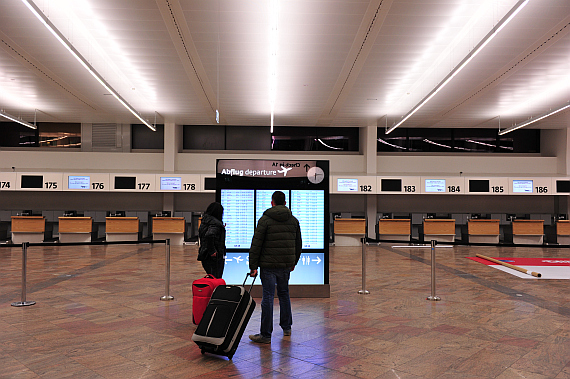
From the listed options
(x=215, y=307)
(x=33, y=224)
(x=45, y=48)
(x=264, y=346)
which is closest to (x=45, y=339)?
(x=215, y=307)

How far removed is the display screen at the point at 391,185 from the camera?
16384 millimetres

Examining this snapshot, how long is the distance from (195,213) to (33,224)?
5565mm

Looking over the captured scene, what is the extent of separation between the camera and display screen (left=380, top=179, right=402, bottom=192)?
1638 cm

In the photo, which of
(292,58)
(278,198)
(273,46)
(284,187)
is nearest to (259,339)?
(278,198)

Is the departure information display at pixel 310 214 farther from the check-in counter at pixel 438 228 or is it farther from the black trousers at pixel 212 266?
the check-in counter at pixel 438 228

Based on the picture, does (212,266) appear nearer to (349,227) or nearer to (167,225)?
(167,225)

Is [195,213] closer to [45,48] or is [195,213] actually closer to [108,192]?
[108,192]

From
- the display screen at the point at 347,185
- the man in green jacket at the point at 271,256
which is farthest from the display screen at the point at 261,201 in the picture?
the display screen at the point at 347,185

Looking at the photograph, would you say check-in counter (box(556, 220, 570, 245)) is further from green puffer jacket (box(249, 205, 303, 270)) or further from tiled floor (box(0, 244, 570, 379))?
green puffer jacket (box(249, 205, 303, 270))

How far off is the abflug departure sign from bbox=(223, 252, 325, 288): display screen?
1240 mm

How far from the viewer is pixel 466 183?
16.4 metres

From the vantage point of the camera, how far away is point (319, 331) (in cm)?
490

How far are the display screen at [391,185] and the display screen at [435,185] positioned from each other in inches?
42.3

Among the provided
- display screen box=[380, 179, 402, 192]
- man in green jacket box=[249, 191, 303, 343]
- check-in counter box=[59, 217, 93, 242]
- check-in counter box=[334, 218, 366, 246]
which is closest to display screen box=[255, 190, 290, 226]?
man in green jacket box=[249, 191, 303, 343]
